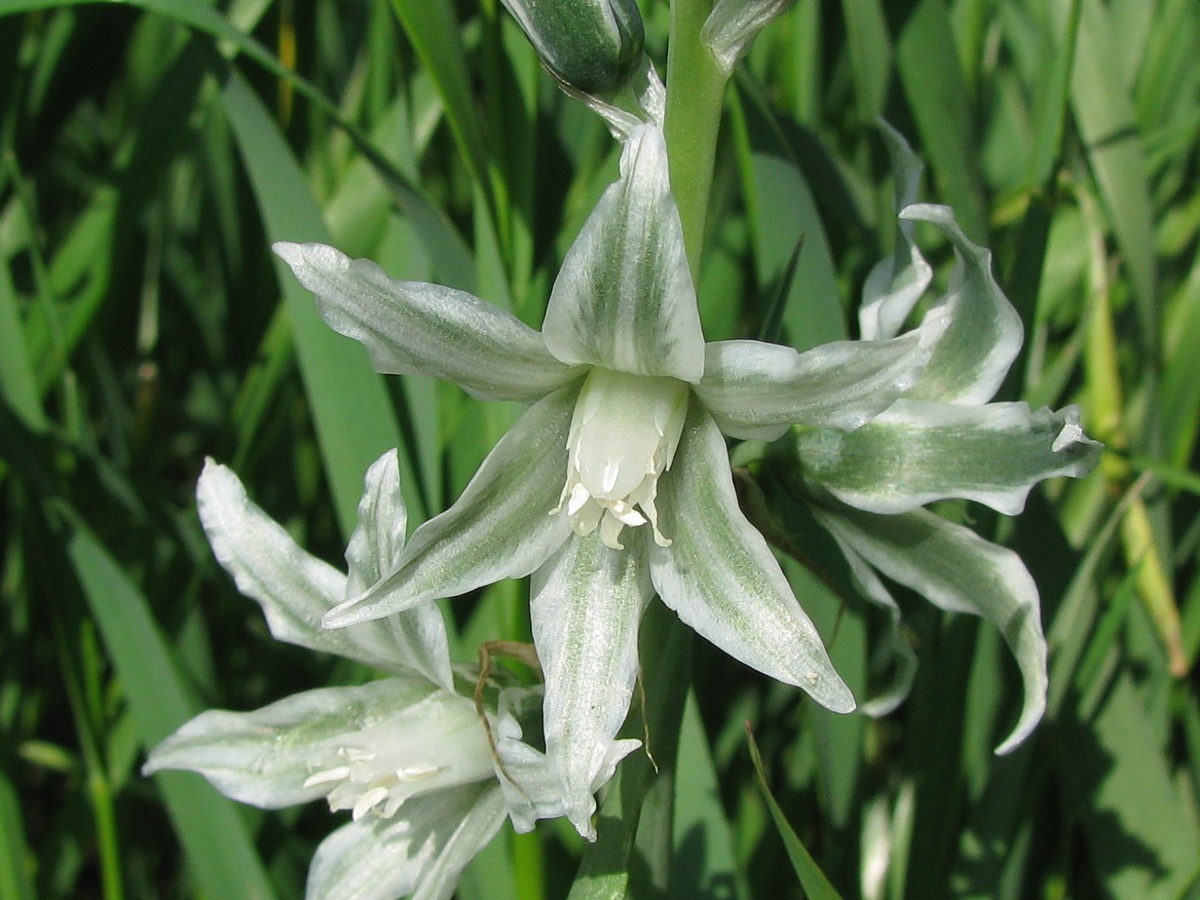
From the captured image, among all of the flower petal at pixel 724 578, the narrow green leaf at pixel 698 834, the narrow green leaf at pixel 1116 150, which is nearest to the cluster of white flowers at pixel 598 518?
the flower petal at pixel 724 578

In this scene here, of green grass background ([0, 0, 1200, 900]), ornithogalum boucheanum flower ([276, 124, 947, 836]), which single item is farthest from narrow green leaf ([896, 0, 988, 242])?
ornithogalum boucheanum flower ([276, 124, 947, 836])

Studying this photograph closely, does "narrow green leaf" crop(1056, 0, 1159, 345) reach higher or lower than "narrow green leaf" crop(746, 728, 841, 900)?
higher

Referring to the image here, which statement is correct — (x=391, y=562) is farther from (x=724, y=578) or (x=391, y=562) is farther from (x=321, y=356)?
(x=321, y=356)

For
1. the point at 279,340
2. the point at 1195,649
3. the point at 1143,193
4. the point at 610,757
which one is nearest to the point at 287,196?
the point at 279,340

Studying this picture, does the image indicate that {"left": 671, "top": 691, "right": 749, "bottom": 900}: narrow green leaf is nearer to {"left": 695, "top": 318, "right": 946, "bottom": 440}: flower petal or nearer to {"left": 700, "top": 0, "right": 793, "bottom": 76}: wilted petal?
{"left": 695, "top": 318, "right": 946, "bottom": 440}: flower petal

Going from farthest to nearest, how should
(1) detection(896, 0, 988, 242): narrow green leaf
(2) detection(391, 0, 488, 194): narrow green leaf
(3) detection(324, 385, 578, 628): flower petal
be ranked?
1. (1) detection(896, 0, 988, 242): narrow green leaf
2. (2) detection(391, 0, 488, 194): narrow green leaf
3. (3) detection(324, 385, 578, 628): flower petal

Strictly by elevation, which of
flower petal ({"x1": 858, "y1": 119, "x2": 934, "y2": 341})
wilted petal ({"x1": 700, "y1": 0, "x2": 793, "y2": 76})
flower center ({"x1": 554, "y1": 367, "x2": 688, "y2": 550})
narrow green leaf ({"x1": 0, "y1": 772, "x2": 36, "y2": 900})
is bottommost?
narrow green leaf ({"x1": 0, "y1": 772, "x2": 36, "y2": 900})

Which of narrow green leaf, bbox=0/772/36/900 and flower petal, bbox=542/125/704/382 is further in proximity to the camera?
narrow green leaf, bbox=0/772/36/900

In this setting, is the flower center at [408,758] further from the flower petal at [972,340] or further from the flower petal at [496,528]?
the flower petal at [972,340]
